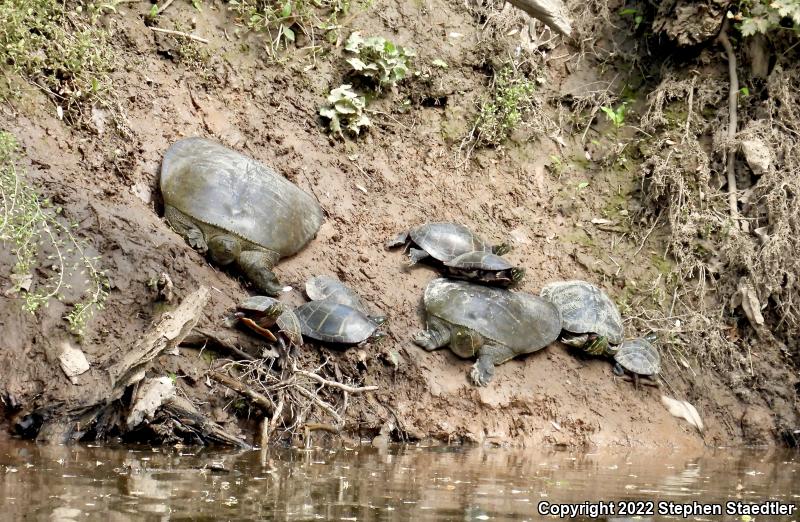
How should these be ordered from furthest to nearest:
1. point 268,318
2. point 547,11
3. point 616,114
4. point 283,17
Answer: point 616,114, point 283,17, point 268,318, point 547,11

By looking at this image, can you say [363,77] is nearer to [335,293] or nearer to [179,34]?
[179,34]

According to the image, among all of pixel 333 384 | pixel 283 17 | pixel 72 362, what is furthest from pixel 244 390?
pixel 283 17

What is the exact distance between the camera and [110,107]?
7.29 metres

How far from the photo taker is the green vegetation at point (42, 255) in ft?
17.4

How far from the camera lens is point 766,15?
29.7 ft

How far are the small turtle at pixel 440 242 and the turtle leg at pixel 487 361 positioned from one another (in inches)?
41.0

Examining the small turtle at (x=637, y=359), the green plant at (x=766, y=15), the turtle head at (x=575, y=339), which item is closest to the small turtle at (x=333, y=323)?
the turtle head at (x=575, y=339)

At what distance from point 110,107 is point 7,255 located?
6.81ft

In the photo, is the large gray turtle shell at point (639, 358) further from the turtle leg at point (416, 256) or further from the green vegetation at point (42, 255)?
the green vegetation at point (42, 255)

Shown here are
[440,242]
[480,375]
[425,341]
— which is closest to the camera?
[480,375]

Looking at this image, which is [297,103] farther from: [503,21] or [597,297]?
[597,297]

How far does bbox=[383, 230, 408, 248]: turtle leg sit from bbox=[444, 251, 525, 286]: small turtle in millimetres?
565

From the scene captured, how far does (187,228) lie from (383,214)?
2175 mm

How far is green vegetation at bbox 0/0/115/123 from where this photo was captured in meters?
6.88
